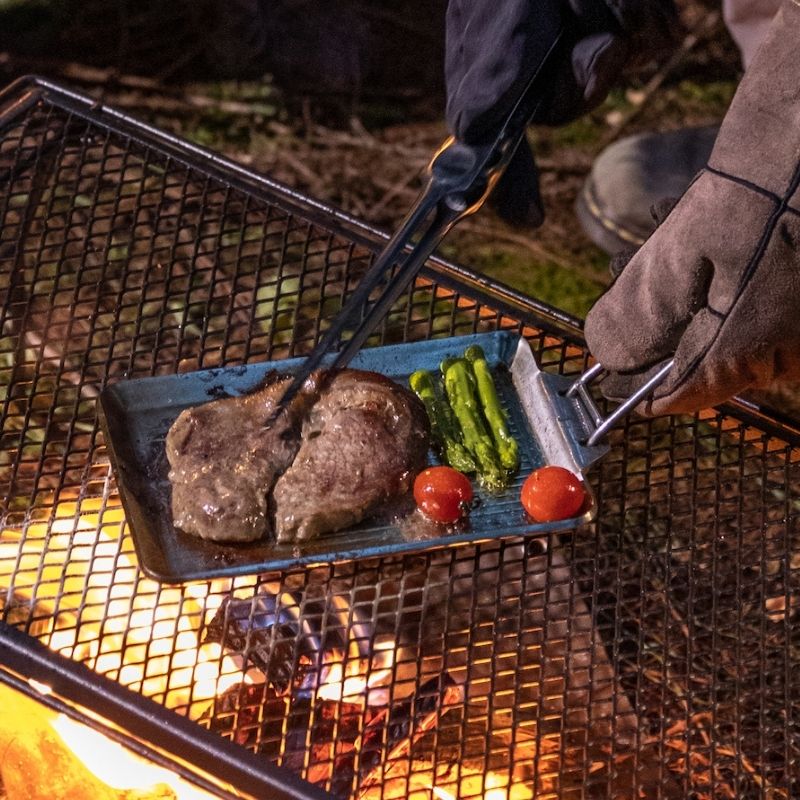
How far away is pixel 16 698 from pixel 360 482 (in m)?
A: 1.22

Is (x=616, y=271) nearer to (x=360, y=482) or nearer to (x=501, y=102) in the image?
(x=501, y=102)

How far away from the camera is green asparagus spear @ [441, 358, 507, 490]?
136 inches

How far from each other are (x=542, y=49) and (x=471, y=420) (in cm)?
125

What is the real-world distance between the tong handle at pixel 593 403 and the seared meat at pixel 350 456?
1.77ft

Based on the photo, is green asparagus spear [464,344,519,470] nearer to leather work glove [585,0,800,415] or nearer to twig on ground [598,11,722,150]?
leather work glove [585,0,800,415]

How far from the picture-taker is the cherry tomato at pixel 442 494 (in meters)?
3.27

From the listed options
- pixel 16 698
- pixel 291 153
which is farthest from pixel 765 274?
pixel 291 153

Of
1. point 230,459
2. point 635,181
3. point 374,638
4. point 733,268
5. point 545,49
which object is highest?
point 545,49

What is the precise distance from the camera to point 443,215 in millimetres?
3135

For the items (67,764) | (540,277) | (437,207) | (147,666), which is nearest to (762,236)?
(437,207)

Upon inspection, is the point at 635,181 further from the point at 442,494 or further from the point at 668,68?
the point at 442,494

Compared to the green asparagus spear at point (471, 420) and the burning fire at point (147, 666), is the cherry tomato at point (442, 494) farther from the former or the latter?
the burning fire at point (147, 666)

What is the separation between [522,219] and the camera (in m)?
3.75

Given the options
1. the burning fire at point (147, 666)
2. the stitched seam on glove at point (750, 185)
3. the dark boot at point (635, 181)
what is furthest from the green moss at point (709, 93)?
the burning fire at point (147, 666)
